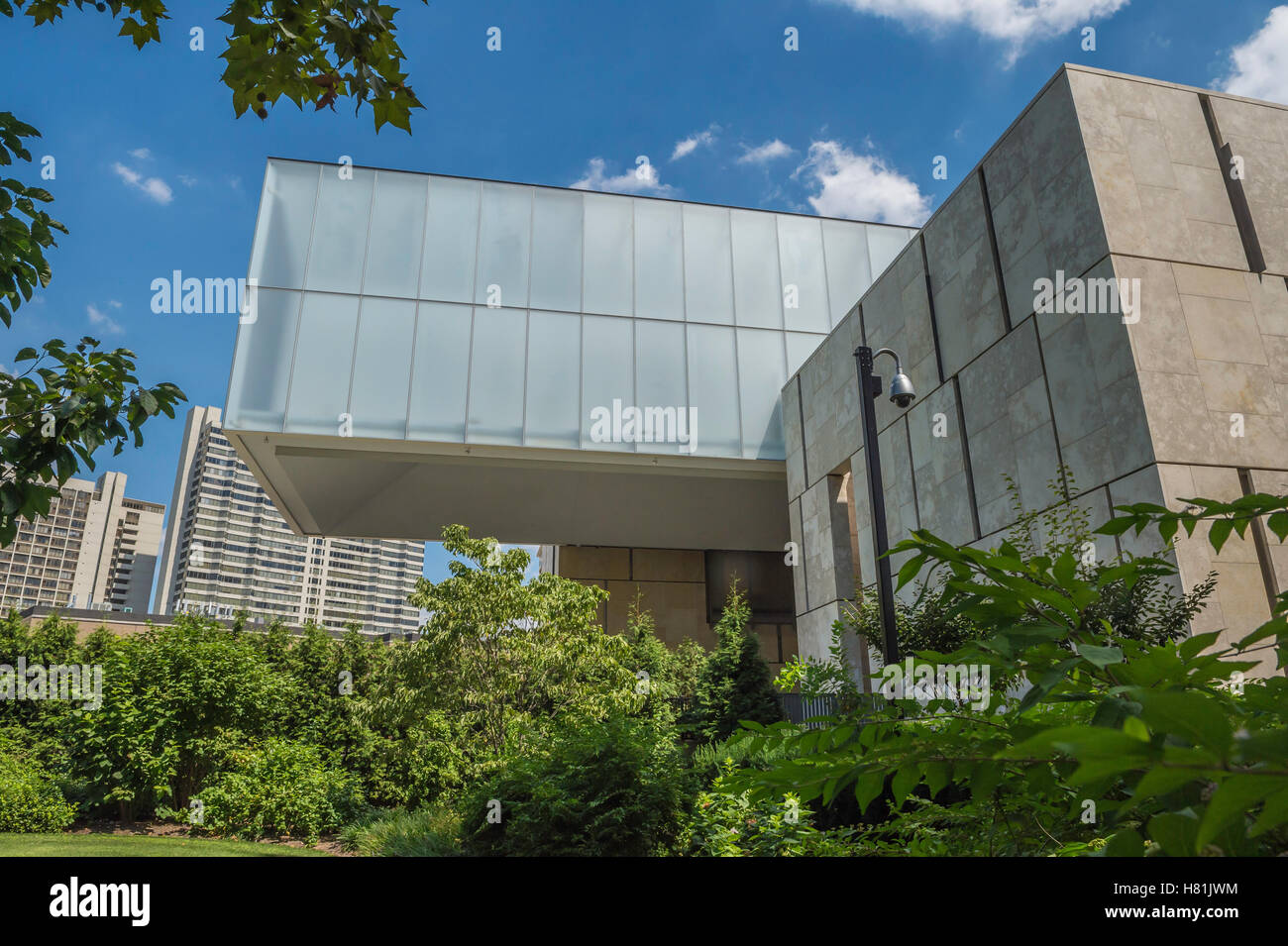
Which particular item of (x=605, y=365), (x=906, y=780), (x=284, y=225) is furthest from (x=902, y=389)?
(x=284, y=225)

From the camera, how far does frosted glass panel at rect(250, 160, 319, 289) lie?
20.5 m

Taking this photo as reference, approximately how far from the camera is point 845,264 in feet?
80.2

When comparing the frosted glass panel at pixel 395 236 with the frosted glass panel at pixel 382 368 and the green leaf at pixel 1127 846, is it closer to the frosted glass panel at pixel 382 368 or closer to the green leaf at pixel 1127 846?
the frosted glass panel at pixel 382 368

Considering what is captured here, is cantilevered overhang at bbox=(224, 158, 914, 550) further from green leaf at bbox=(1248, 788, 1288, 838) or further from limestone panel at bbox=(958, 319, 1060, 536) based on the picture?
green leaf at bbox=(1248, 788, 1288, 838)

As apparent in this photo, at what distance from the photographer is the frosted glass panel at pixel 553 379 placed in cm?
2089

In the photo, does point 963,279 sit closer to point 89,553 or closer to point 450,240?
point 450,240

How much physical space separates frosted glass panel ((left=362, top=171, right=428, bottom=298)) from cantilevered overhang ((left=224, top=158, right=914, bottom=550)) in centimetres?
5

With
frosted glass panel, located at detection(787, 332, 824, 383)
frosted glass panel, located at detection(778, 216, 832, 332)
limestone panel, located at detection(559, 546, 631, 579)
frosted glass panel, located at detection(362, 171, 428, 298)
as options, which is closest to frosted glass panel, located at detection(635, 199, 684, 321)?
frosted glass panel, located at detection(778, 216, 832, 332)

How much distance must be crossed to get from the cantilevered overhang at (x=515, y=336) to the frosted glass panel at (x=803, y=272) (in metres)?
0.05

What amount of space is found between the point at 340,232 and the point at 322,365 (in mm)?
3972

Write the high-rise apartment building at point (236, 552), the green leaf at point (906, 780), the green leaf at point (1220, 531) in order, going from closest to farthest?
the green leaf at point (906, 780) < the green leaf at point (1220, 531) < the high-rise apartment building at point (236, 552)

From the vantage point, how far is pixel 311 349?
2023cm

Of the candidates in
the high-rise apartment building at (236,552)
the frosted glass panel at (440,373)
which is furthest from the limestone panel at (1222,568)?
the high-rise apartment building at (236,552)
